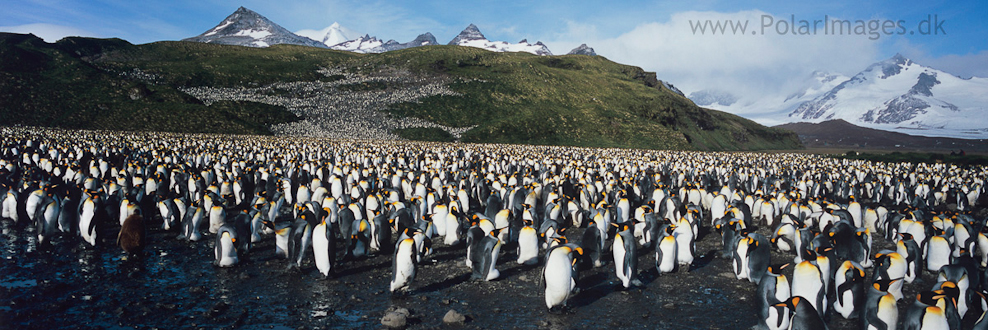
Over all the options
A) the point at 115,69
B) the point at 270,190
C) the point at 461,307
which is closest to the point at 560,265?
the point at 461,307

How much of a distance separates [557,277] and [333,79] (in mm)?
73844

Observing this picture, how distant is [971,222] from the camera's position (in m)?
9.79

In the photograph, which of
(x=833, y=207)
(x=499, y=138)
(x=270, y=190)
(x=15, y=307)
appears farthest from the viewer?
(x=499, y=138)

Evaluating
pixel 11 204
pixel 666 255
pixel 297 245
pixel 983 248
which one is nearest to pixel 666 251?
pixel 666 255

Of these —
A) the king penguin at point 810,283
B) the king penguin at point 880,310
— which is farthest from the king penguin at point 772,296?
the king penguin at point 880,310

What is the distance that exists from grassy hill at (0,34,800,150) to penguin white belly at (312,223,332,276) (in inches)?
1894

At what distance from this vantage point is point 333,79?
73.9m

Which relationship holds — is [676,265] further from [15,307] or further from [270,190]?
[270,190]

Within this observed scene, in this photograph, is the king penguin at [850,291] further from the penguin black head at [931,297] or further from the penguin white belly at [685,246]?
the penguin white belly at [685,246]

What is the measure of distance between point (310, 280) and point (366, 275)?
86cm

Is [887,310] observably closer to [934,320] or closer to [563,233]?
[934,320]

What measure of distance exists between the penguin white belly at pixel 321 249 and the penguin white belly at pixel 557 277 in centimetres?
351

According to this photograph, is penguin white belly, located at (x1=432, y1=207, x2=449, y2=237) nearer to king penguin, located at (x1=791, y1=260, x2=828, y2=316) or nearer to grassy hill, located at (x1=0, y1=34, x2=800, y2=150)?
king penguin, located at (x1=791, y1=260, x2=828, y2=316)

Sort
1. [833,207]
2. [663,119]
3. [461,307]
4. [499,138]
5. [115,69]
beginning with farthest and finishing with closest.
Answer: [663,119]
[115,69]
[499,138]
[833,207]
[461,307]
